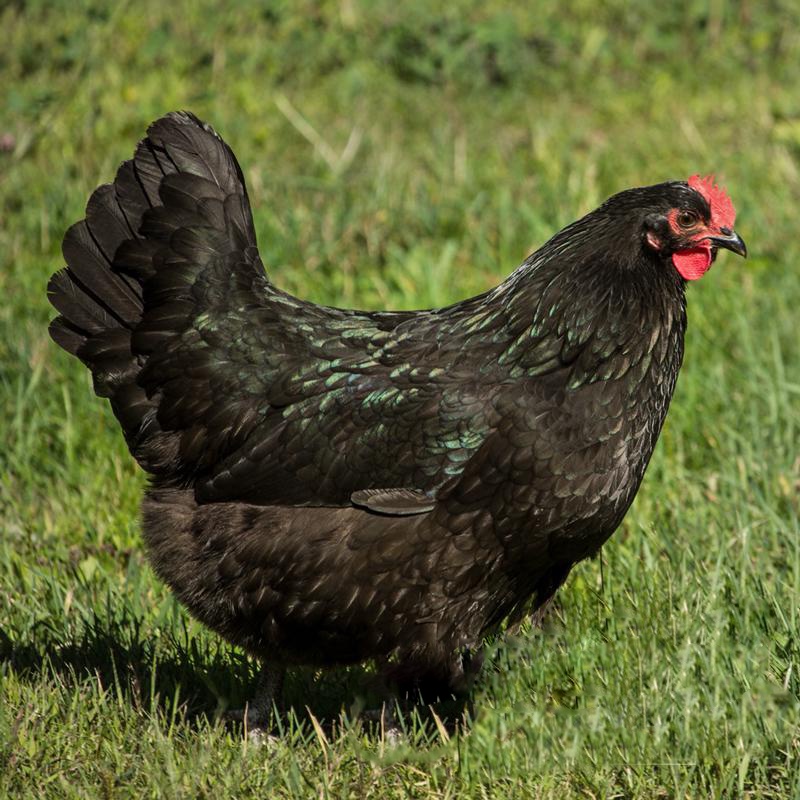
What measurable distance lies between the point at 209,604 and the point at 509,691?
92 cm

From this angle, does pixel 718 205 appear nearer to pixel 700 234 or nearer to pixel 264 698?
pixel 700 234

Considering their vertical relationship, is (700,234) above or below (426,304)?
above

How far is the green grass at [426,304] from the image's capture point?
131 inches

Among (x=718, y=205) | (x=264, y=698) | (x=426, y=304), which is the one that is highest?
(x=718, y=205)

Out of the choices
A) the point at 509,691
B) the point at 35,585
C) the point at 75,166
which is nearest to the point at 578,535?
the point at 509,691

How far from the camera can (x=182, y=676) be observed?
3902 millimetres

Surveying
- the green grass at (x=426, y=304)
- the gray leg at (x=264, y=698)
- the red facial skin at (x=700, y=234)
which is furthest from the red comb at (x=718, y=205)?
the gray leg at (x=264, y=698)

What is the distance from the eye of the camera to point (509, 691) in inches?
145

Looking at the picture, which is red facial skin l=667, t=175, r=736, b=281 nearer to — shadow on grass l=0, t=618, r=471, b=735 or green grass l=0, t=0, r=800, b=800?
green grass l=0, t=0, r=800, b=800

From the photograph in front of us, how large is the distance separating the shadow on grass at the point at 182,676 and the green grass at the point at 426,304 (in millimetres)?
12

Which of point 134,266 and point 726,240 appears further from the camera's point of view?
point 134,266

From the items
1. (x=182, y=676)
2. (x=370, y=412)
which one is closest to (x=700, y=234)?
(x=370, y=412)

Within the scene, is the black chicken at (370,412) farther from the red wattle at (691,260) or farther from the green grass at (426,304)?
the green grass at (426,304)

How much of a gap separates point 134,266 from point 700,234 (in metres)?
1.70
